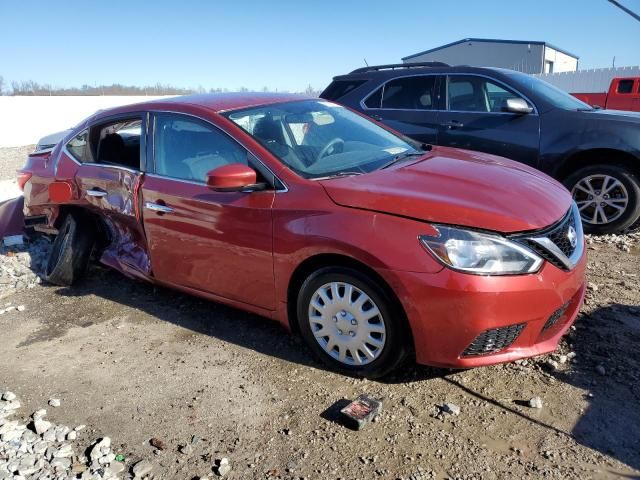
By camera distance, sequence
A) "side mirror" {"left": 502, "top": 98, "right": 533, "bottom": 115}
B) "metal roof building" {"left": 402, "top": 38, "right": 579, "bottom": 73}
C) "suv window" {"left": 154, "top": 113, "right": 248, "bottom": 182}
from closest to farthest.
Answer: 1. "suv window" {"left": 154, "top": 113, "right": 248, "bottom": 182}
2. "side mirror" {"left": 502, "top": 98, "right": 533, "bottom": 115}
3. "metal roof building" {"left": 402, "top": 38, "right": 579, "bottom": 73}

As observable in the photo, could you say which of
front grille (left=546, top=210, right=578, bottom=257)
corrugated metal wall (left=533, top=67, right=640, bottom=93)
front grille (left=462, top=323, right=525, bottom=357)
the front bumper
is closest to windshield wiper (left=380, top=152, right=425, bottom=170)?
the front bumper

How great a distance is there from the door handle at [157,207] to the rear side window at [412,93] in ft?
11.7

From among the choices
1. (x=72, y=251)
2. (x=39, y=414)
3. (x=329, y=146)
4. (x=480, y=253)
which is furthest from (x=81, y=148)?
(x=480, y=253)

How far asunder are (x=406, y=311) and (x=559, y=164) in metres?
3.47

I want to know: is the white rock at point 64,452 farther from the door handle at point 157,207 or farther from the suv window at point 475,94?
the suv window at point 475,94

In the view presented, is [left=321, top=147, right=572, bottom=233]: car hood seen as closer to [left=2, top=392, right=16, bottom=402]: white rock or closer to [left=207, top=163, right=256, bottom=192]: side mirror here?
[left=207, top=163, right=256, bottom=192]: side mirror

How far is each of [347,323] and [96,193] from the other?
2.60 metres

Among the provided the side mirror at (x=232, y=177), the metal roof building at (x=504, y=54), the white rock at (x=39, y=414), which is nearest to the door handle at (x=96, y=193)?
the side mirror at (x=232, y=177)

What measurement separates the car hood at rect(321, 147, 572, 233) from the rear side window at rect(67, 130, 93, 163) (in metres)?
2.59

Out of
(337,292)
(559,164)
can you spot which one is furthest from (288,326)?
(559,164)

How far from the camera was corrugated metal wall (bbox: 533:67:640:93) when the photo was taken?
25.5m

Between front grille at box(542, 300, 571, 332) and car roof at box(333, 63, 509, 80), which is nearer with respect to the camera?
front grille at box(542, 300, 571, 332)

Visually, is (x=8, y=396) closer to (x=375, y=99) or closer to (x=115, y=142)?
(x=115, y=142)

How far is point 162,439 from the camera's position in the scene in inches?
108
